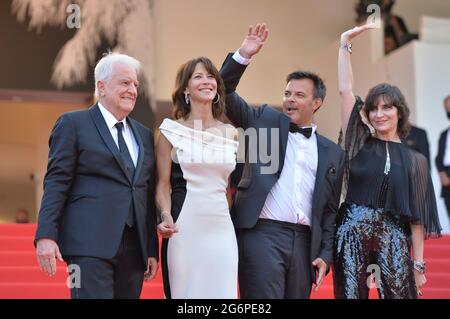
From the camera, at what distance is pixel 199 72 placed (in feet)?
15.5

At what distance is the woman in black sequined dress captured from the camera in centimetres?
482

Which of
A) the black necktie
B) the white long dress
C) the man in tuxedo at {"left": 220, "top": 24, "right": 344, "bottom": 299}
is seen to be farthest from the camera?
the man in tuxedo at {"left": 220, "top": 24, "right": 344, "bottom": 299}

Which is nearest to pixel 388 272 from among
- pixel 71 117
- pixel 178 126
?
pixel 178 126

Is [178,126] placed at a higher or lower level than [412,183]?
higher

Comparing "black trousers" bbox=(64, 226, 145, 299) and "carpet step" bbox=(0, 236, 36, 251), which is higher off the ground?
"black trousers" bbox=(64, 226, 145, 299)

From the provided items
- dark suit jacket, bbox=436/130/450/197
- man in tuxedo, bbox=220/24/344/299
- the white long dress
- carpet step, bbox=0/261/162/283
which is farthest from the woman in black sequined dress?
dark suit jacket, bbox=436/130/450/197

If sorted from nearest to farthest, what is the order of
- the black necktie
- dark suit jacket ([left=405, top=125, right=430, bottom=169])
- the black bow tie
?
the black necktie, the black bow tie, dark suit jacket ([left=405, top=125, right=430, bottom=169])

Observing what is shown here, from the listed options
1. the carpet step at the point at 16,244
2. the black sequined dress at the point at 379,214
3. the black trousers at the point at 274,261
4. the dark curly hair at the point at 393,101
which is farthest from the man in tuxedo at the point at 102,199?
the carpet step at the point at 16,244

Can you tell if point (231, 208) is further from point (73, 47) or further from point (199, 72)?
point (73, 47)

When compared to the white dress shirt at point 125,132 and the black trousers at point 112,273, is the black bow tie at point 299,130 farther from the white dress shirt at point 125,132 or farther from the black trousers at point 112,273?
the black trousers at point 112,273

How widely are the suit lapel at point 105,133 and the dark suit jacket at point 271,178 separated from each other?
0.69 metres

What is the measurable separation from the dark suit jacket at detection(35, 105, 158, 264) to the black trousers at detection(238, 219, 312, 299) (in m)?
0.56

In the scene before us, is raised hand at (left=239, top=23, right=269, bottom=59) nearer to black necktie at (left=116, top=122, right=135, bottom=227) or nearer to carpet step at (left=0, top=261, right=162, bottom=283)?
black necktie at (left=116, top=122, right=135, bottom=227)

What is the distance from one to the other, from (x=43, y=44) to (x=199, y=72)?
8.57 m
